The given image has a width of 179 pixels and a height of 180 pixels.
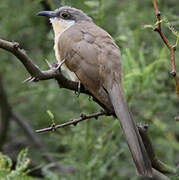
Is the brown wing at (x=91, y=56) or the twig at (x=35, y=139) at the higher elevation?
the brown wing at (x=91, y=56)

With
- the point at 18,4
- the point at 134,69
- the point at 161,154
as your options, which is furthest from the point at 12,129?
the point at 134,69

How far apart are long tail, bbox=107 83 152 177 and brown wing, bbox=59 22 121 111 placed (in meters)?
0.07

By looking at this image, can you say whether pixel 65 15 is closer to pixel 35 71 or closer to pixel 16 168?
pixel 16 168

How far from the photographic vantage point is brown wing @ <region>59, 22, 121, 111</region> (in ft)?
11.1

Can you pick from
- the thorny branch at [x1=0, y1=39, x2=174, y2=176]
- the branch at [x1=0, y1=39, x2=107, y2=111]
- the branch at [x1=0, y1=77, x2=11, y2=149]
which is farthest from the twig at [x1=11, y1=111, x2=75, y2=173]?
the branch at [x1=0, y1=39, x2=107, y2=111]

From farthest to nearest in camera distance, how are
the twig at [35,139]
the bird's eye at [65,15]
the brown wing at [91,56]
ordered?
1. the twig at [35,139]
2. the bird's eye at [65,15]
3. the brown wing at [91,56]

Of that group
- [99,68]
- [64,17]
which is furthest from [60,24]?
[99,68]

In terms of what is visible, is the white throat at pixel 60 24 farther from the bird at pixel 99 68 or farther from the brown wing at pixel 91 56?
the brown wing at pixel 91 56

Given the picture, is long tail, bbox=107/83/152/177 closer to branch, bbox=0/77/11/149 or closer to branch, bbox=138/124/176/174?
branch, bbox=138/124/176/174

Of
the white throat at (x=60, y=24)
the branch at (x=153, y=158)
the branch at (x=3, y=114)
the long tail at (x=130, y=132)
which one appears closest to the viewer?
the long tail at (x=130, y=132)

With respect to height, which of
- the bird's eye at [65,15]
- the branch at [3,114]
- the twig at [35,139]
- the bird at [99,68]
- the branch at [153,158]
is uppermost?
the bird's eye at [65,15]

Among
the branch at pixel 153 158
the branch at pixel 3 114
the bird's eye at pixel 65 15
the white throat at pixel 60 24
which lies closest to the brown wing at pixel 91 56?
the branch at pixel 153 158

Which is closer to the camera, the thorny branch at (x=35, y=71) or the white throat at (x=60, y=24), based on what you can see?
the thorny branch at (x=35, y=71)

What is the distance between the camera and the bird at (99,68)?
116 inches
